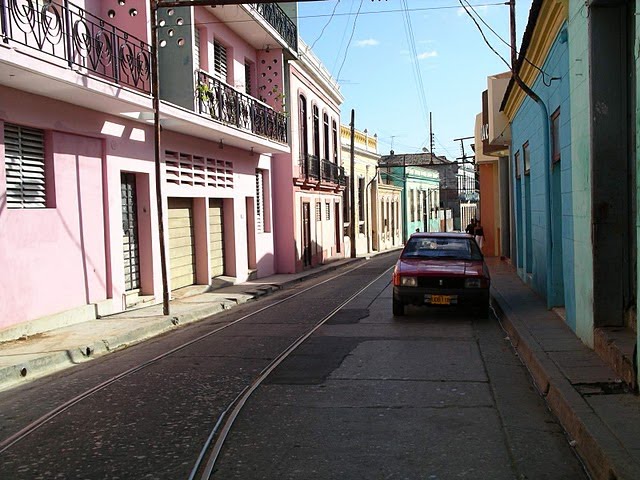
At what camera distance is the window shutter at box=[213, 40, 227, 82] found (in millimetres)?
20250

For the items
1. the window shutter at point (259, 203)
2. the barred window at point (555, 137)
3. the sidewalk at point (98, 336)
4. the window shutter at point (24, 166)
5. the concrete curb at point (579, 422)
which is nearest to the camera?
the concrete curb at point (579, 422)

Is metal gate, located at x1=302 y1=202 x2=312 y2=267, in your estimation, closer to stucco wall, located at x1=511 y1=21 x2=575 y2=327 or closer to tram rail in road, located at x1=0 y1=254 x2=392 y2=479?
stucco wall, located at x1=511 y1=21 x2=575 y2=327

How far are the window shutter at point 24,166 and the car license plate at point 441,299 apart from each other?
23.1 feet

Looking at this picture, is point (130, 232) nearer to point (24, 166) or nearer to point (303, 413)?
point (24, 166)

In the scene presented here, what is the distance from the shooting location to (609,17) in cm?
804

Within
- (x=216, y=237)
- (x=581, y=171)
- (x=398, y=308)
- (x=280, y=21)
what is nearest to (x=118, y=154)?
(x=398, y=308)

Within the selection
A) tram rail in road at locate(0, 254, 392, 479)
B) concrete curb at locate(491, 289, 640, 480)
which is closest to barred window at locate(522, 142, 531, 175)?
tram rail in road at locate(0, 254, 392, 479)

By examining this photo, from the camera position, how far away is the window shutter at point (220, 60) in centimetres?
2025

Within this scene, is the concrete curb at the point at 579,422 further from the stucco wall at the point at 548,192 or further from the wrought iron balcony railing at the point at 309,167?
the wrought iron balcony railing at the point at 309,167

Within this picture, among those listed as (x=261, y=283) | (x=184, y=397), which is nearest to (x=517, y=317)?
(x=184, y=397)

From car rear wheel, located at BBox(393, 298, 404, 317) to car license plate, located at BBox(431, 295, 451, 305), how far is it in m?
0.64

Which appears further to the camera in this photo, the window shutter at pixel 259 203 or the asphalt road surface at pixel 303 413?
the window shutter at pixel 259 203

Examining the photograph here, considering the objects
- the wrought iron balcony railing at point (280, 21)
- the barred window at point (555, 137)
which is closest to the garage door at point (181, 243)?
the wrought iron balcony railing at point (280, 21)

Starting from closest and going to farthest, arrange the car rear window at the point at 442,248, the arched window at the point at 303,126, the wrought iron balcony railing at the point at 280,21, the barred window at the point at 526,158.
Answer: the car rear window at the point at 442,248, the barred window at the point at 526,158, the wrought iron balcony railing at the point at 280,21, the arched window at the point at 303,126
